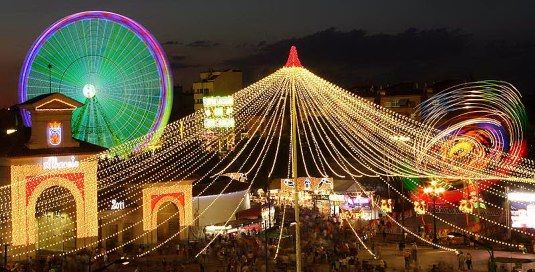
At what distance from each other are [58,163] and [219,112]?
129ft

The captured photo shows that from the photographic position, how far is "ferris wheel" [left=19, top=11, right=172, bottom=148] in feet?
113

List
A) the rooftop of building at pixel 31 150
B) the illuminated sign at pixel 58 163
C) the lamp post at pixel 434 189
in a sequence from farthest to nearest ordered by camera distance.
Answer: the lamp post at pixel 434 189 < the illuminated sign at pixel 58 163 < the rooftop of building at pixel 31 150

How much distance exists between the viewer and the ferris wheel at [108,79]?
34469 millimetres

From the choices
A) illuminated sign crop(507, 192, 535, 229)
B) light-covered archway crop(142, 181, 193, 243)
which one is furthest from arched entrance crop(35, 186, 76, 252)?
illuminated sign crop(507, 192, 535, 229)

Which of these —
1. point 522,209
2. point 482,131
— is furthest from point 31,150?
point 482,131

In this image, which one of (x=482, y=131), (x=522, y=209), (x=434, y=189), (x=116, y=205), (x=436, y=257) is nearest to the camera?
(x=436, y=257)

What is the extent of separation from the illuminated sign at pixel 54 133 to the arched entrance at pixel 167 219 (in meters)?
7.15

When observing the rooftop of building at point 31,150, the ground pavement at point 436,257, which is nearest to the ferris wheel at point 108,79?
the rooftop of building at point 31,150

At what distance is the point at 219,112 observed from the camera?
228 feet

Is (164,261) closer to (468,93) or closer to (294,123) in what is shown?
(294,123)

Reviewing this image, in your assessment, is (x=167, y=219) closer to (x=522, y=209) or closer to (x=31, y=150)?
(x=31, y=150)

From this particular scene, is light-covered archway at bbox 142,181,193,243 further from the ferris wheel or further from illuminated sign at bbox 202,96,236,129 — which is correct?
illuminated sign at bbox 202,96,236,129

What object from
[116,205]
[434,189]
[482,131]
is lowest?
[116,205]

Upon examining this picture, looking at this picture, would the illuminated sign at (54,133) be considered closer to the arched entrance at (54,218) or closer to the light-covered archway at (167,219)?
the arched entrance at (54,218)
